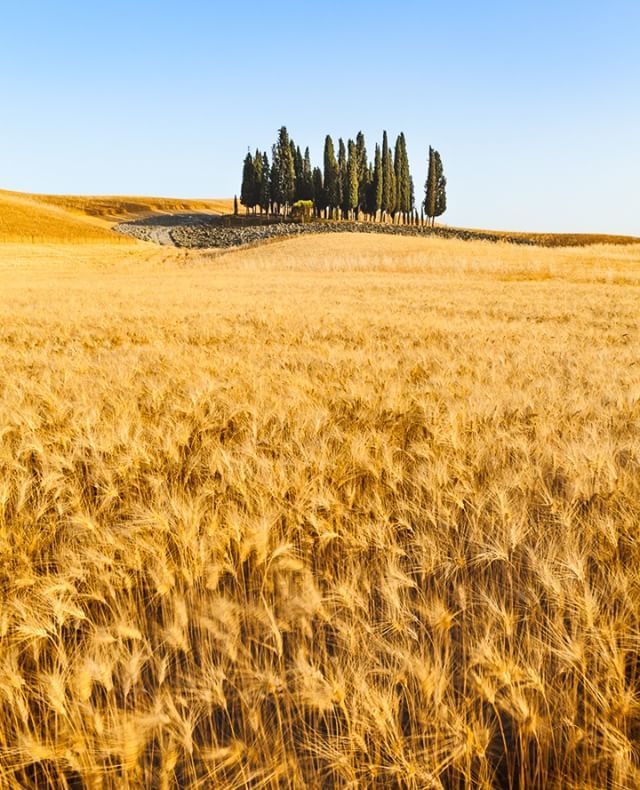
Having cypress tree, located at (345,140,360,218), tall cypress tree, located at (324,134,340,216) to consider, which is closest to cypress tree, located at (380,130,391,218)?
cypress tree, located at (345,140,360,218)

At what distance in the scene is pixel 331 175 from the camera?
6519 cm

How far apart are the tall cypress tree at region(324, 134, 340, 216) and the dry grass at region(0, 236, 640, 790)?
67171 millimetres

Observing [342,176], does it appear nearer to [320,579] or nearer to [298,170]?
[298,170]

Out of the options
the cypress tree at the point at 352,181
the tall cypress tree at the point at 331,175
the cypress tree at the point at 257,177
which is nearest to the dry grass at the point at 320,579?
the cypress tree at the point at 352,181

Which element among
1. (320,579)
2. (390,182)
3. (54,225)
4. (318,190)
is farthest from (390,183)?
(320,579)

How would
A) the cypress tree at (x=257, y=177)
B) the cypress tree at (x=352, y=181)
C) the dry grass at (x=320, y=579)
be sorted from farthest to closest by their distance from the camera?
the cypress tree at (x=257, y=177) → the cypress tree at (x=352, y=181) → the dry grass at (x=320, y=579)

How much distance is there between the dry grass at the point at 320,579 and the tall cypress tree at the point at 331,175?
2645 inches

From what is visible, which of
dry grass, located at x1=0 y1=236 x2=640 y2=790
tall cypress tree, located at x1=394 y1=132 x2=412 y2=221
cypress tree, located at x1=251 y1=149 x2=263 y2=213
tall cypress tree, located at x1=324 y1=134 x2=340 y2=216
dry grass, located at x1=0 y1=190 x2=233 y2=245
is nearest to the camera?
dry grass, located at x1=0 y1=236 x2=640 y2=790

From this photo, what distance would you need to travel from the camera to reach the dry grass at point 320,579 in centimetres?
104

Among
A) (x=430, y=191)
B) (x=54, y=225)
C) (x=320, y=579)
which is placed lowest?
(x=320, y=579)

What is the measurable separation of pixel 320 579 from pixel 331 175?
229 ft

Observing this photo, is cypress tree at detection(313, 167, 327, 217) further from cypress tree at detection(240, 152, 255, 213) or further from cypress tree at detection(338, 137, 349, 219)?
cypress tree at detection(240, 152, 255, 213)

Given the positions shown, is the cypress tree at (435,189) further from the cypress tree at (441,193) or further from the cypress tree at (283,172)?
the cypress tree at (283,172)

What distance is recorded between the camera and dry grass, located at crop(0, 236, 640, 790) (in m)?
1.04
